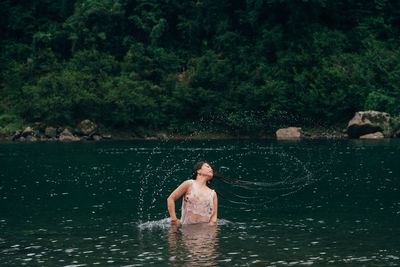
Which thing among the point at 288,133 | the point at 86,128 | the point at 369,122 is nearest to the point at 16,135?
the point at 86,128

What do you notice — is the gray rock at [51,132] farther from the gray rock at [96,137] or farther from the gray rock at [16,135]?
the gray rock at [96,137]

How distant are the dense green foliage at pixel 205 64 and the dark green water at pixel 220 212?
30151mm

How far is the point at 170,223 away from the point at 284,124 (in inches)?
2675

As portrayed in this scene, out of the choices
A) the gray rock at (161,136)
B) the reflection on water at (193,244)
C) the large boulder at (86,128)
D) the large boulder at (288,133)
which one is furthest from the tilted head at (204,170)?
the large boulder at (86,128)

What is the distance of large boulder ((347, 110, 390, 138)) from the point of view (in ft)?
287

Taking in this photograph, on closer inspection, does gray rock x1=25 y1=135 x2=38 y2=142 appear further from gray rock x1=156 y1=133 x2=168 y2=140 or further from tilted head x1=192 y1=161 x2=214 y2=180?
tilted head x1=192 y1=161 x2=214 y2=180

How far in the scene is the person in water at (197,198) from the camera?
2596cm

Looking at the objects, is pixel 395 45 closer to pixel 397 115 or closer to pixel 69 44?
pixel 397 115

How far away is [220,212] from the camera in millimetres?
33062

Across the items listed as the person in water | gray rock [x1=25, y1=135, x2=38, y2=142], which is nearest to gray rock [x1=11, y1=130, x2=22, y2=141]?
gray rock [x1=25, y1=135, x2=38, y2=142]

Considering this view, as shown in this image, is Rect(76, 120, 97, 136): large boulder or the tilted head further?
Rect(76, 120, 97, 136): large boulder

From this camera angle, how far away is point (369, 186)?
4106cm

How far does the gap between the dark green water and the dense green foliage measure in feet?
98.9

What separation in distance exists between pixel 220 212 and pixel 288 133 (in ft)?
194
